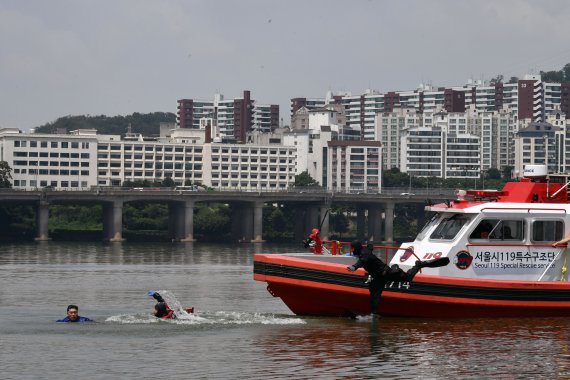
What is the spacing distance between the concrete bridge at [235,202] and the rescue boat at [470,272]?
111268 mm

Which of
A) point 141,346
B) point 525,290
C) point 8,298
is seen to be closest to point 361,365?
point 141,346

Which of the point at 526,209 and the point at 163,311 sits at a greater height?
the point at 526,209

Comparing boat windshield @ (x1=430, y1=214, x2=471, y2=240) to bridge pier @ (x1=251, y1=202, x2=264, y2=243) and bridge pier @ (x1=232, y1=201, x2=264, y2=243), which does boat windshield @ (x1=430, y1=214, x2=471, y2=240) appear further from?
bridge pier @ (x1=251, y1=202, x2=264, y2=243)

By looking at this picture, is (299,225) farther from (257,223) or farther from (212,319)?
(212,319)

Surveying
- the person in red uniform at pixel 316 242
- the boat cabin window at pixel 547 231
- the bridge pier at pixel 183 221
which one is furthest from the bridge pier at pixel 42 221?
the boat cabin window at pixel 547 231

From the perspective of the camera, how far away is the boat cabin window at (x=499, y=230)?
114 feet

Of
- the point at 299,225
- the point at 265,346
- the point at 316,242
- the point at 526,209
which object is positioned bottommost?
the point at 265,346

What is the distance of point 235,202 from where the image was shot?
167 meters

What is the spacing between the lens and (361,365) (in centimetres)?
2836

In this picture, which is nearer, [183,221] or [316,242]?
[316,242]

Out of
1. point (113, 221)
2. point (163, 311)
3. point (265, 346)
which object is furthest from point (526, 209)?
point (113, 221)

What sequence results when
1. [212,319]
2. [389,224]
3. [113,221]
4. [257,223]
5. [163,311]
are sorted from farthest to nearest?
[389,224]
[257,223]
[113,221]
[212,319]
[163,311]

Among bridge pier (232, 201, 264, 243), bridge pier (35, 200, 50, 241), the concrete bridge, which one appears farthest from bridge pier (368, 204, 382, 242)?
bridge pier (35, 200, 50, 241)

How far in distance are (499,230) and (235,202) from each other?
13257 cm
